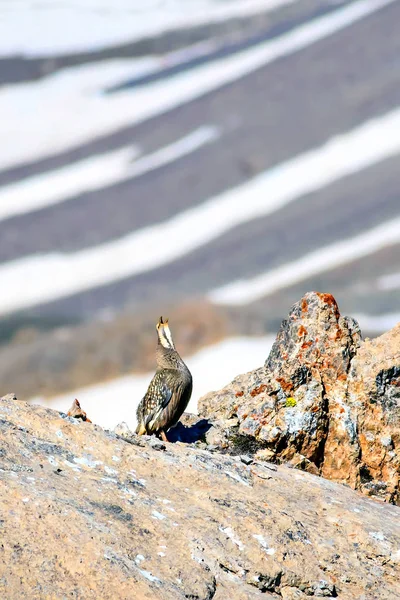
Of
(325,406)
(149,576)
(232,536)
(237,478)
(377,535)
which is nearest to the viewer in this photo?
(149,576)

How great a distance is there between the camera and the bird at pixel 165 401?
388 inches

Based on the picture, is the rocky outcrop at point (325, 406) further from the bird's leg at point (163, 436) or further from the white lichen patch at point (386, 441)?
the bird's leg at point (163, 436)

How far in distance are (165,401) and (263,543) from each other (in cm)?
272

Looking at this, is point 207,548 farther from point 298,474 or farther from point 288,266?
point 288,266

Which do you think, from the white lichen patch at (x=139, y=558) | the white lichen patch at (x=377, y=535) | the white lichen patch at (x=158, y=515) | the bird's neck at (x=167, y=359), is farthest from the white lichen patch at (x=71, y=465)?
the bird's neck at (x=167, y=359)

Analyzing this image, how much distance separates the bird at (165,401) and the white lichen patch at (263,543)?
90.6 inches

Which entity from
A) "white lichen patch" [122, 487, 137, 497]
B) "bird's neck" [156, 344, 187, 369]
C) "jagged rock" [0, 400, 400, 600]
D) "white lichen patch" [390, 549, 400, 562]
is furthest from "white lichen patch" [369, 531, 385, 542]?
"bird's neck" [156, 344, 187, 369]

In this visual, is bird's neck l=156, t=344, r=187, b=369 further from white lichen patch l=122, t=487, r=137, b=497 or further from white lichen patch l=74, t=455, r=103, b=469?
white lichen patch l=122, t=487, r=137, b=497

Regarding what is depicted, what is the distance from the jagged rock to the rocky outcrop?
603mm

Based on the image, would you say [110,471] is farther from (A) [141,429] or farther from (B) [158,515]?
(A) [141,429]

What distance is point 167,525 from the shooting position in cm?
720

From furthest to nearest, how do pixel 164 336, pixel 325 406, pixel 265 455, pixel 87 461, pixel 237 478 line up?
pixel 164 336
pixel 325 406
pixel 265 455
pixel 237 478
pixel 87 461

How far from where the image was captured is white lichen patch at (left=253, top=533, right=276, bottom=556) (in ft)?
24.1

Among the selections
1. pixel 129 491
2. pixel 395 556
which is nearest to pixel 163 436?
pixel 129 491
